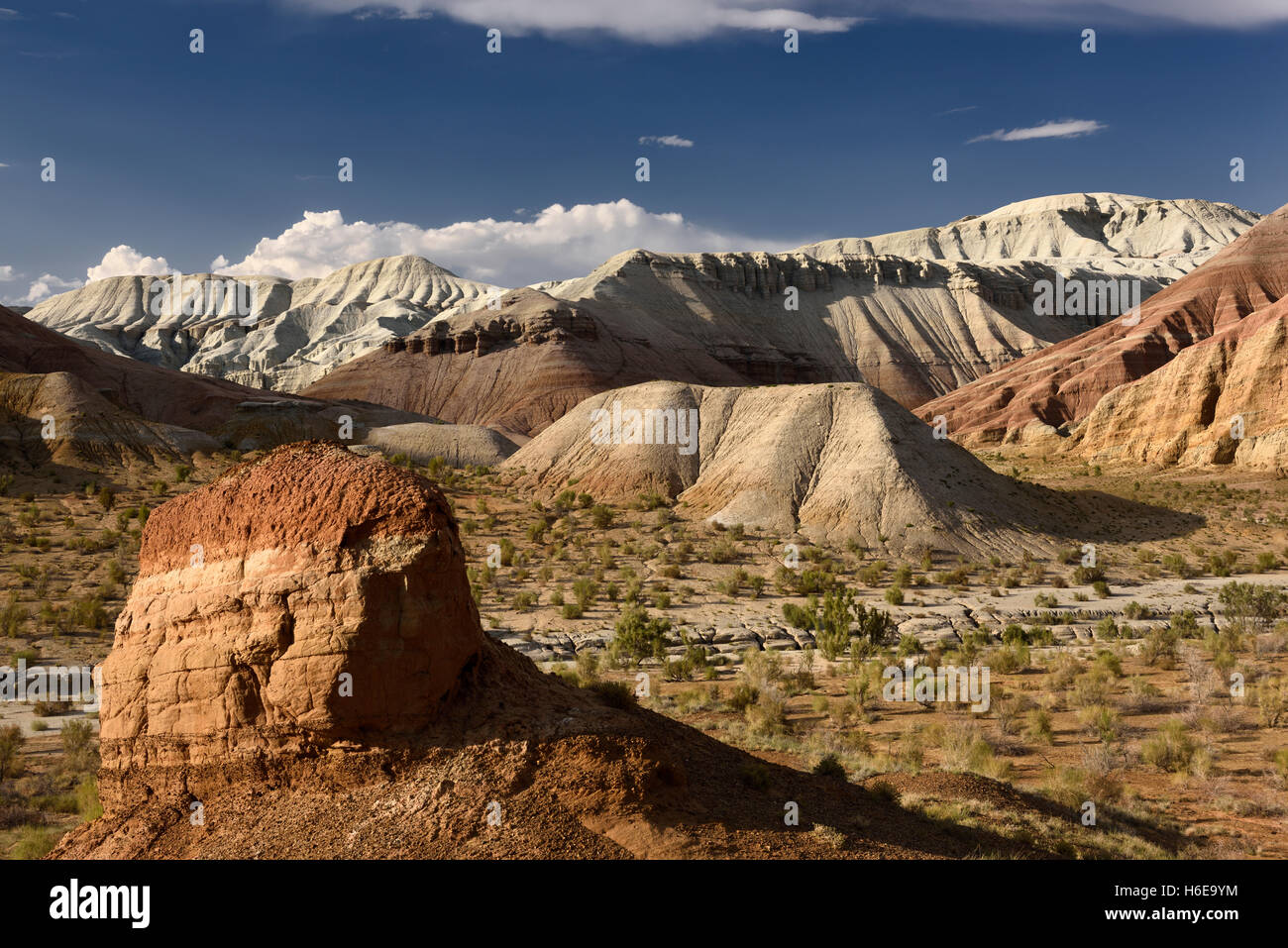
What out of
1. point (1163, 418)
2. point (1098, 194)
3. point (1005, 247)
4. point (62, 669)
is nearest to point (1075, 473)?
point (1163, 418)

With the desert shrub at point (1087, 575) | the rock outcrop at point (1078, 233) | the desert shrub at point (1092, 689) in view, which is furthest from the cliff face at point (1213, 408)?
the rock outcrop at point (1078, 233)

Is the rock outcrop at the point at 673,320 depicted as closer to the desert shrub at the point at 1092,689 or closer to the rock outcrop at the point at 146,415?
the rock outcrop at the point at 146,415

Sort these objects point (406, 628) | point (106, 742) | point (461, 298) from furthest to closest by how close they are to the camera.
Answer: point (461, 298) → point (106, 742) → point (406, 628)

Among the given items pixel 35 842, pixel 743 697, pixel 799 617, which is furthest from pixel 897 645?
pixel 35 842

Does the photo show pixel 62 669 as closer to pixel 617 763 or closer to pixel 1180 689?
pixel 617 763

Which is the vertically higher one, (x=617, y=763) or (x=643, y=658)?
(x=617, y=763)

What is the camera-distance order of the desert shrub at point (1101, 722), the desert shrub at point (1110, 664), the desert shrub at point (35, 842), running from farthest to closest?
the desert shrub at point (1110, 664) < the desert shrub at point (1101, 722) < the desert shrub at point (35, 842)
